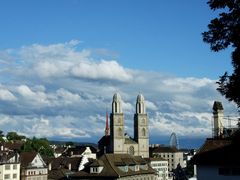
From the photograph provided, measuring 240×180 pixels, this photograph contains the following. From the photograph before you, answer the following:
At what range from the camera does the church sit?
534 feet

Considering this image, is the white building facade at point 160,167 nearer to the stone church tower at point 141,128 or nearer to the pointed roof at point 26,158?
the stone church tower at point 141,128

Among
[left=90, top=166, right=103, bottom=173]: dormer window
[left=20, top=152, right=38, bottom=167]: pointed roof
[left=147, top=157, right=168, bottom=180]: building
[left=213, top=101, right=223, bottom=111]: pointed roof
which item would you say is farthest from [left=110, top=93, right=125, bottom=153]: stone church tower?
[left=213, top=101, right=223, bottom=111]: pointed roof

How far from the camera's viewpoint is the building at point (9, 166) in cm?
8950

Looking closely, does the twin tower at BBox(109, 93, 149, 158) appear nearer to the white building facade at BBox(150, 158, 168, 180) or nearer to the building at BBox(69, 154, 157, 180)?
the white building facade at BBox(150, 158, 168, 180)

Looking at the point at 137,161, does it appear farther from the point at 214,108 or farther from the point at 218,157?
the point at 218,157

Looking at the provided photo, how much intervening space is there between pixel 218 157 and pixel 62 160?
8661cm

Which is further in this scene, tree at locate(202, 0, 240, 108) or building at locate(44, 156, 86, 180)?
building at locate(44, 156, 86, 180)

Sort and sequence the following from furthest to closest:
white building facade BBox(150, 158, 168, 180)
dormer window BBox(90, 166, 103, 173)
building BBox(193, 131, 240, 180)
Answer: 1. white building facade BBox(150, 158, 168, 180)
2. dormer window BBox(90, 166, 103, 173)
3. building BBox(193, 131, 240, 180)

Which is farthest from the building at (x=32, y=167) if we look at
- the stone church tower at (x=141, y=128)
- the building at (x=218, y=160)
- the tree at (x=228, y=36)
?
the tree at (x=228, y=36)

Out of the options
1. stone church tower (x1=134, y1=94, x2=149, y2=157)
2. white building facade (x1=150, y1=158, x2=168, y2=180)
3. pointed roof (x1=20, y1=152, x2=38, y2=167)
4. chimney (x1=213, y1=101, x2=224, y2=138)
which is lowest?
white building facade (x1=150, y1=158, x2=168, y2=180)

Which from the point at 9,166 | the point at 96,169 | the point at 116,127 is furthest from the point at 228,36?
the point at 116,127

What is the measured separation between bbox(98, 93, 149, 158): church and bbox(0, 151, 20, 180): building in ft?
228

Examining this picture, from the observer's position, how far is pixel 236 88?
15.6 m

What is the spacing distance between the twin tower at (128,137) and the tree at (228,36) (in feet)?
479
